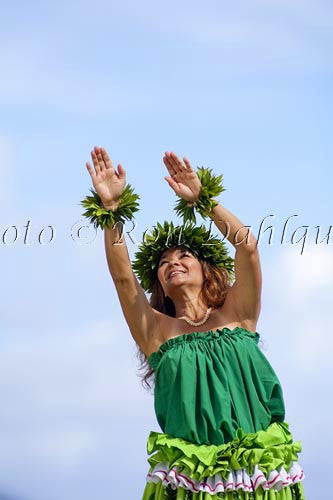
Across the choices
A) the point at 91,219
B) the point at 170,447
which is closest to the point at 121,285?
the point at 91,219

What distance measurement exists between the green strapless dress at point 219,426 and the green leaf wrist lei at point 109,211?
65 centimetres

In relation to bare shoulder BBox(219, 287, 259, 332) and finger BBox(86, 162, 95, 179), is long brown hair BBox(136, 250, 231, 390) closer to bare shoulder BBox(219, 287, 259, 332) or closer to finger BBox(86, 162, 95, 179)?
bare shoulder BBox(219, 287, 259, 332)

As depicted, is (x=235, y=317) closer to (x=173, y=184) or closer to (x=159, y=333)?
(x=159, y=333)

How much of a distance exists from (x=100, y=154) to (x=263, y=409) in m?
1.47

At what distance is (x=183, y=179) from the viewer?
17.7ft

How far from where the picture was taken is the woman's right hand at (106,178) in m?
5.38

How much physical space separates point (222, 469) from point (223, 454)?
0.22 ft

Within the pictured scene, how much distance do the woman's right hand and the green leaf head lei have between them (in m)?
0.30

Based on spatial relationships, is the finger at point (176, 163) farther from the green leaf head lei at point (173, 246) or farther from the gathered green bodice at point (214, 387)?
the gathered green bodice at point (214, 387)

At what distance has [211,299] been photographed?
5406 mm

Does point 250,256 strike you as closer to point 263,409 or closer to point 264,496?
point 263,409

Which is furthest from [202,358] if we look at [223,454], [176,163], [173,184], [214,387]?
[176,163]

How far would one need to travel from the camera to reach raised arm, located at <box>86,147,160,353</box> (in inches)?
209

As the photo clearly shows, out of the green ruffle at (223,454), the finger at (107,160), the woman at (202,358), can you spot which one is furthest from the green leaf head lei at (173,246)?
the green ruffle at (223,454)
